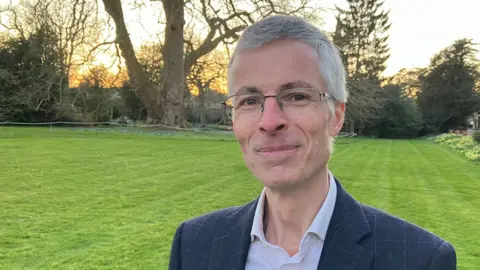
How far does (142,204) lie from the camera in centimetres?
735

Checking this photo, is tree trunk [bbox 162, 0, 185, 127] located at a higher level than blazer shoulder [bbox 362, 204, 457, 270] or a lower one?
higher

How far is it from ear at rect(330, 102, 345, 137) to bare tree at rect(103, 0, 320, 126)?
59.0 feet

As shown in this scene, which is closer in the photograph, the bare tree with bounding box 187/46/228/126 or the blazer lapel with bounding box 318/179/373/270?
the blazer lapel with bounding box 318/179/373/270

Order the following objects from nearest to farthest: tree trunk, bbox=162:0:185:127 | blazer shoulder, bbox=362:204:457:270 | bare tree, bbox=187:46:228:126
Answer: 1. blazer shoulder, bbox=362:204:457:270
2. tree trunk, bbox=162:0:185:127
3. bare tree, bbox=187:46:228:126

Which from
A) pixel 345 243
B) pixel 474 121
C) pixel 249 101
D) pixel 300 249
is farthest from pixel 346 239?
pixel 474 121

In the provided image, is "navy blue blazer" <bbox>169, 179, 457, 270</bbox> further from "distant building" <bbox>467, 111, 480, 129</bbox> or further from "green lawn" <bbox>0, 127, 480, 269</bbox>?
"distant building" <bbox>467, 111, 480, 129</bbox>

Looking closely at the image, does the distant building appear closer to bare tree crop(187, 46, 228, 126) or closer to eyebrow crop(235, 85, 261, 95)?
bare tree crop(187, 46, 228, 126)

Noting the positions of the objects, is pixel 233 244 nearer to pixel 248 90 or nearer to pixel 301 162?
pixel 301 162

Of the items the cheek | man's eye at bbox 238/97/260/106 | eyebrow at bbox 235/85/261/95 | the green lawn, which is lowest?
the green lawn

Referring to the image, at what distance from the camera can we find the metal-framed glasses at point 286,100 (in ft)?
4.02

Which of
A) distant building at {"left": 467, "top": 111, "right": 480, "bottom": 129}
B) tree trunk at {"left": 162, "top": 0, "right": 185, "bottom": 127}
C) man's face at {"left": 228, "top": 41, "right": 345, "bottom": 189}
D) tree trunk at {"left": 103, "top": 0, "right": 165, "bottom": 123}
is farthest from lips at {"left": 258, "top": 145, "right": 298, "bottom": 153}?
distant building at {"left": 467, "top": 111, "right": 480, "bottom": 129}

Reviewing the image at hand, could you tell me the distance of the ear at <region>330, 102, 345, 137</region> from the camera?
4.27 feet

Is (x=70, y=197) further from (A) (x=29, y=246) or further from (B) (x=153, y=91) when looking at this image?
(B) (x=153, y=91)

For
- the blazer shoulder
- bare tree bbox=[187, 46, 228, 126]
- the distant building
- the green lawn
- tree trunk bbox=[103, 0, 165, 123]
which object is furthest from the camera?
the distant building
